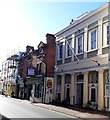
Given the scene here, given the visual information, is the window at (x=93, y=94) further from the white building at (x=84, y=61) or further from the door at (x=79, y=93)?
the door at (x=79, y=93)

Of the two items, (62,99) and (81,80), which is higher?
(81,80)

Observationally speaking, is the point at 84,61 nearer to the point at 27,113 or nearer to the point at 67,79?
the point at 67,79

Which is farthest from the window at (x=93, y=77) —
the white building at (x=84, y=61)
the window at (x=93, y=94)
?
the window at (x=93, y=94)

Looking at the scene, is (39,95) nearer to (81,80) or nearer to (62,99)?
(62,99)

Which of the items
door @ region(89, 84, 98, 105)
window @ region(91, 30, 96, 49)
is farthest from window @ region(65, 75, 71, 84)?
window @ region(91, 30, 96, 49)

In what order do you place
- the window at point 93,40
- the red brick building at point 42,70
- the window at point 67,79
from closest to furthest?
the window at point 93,40 → the window at point 67,79 → the red brick building at point 42,70

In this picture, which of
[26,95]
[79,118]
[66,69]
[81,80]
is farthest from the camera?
[26,95]

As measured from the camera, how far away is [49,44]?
30.8 meters

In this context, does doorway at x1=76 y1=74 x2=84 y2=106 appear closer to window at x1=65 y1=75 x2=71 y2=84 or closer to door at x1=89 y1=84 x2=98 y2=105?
window at x1=65 y1=75 x2=71 y2=84

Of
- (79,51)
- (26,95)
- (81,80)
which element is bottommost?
(26,95)

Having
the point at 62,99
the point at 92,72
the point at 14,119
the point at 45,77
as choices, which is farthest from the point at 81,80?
the point at 14,119

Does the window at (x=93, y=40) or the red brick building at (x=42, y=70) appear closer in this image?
the window at (x=93, y=40)

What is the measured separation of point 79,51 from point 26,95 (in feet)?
57.2

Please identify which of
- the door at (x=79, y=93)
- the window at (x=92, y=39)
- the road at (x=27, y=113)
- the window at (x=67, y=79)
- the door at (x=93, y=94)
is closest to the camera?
the road at (x=27, y=113)
